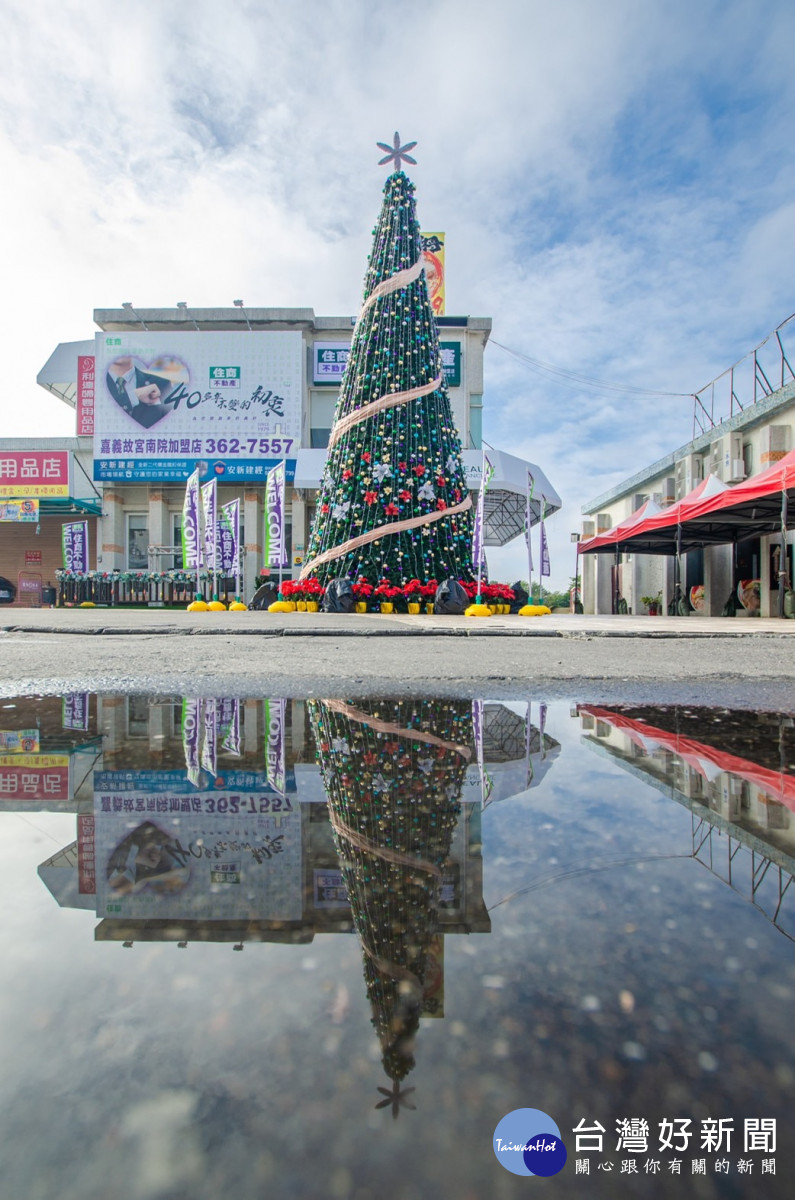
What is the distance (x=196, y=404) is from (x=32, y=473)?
20.6 feet

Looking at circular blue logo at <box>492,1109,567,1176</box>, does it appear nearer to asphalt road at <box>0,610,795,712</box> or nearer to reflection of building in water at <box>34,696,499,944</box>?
reflection of building in water at <box>34,696,499,944</box>

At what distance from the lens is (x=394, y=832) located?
96 centimetres

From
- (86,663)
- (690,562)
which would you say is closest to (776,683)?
(86,663)

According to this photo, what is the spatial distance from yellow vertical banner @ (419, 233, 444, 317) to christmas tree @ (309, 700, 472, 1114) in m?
25.5

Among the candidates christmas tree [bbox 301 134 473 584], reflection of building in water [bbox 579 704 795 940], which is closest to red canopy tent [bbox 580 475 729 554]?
christmas tree [bbox 301 134 473 584]

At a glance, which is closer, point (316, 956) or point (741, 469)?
point (316, 956)

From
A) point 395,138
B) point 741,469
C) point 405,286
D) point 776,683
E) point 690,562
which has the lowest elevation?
point 776,683

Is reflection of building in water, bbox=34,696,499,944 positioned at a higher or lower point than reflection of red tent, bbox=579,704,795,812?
higher

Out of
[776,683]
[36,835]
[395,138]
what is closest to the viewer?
[36,835]

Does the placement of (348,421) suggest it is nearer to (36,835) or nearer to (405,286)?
(405,286)

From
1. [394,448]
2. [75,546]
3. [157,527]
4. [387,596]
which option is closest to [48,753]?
[387,596]

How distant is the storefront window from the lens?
24.9m

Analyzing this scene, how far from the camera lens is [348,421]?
41.0 feet

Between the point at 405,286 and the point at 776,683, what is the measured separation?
12.0m
